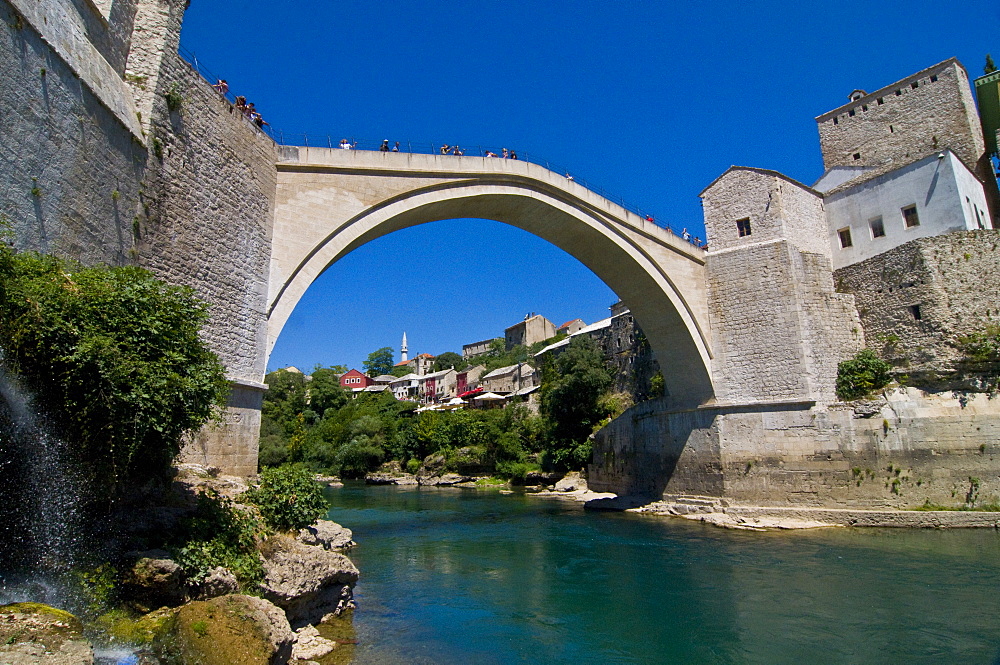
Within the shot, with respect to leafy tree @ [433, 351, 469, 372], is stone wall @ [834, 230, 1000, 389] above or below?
below

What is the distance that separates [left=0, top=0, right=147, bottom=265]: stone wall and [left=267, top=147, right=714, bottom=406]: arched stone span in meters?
2.84

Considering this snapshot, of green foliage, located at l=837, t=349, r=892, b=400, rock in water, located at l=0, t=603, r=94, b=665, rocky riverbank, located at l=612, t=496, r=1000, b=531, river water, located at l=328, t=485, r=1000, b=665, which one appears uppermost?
green foliage, located at l=837, t=349, r=892, b=400

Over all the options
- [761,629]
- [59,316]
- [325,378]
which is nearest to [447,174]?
[59,316]

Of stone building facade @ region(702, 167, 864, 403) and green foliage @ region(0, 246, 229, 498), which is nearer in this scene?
green foliage @ region(0, 246, 229, 498)

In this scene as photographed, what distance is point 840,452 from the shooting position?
12.8 meters

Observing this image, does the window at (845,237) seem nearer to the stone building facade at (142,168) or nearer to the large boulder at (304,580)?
the stone building facade at (142,168)

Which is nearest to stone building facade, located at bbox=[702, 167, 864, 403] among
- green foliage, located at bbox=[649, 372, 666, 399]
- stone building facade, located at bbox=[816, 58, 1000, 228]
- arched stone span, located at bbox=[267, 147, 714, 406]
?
arched stone span, located at bbox=[267, 147, 714, 406]

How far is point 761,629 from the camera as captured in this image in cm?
651

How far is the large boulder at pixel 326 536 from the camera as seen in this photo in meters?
6.97

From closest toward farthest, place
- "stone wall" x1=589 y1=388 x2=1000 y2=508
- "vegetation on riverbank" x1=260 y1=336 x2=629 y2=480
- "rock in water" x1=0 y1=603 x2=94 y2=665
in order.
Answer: "rock in water" x1=0 y1=603 x2=94 y2=665 → "stone wall" x1=589 y1=388 x2=1000 y2=508 → "vegetation on riverbank" x1=260 y1=336 x2=629 y2=480

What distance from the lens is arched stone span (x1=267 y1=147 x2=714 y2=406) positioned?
9.95 meters

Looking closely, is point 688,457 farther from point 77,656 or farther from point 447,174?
point 77,656

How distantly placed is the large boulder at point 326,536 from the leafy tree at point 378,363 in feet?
193

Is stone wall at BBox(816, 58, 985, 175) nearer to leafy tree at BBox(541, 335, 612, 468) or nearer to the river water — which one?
leafy tree at BBox(541, 335, 612, 468)
